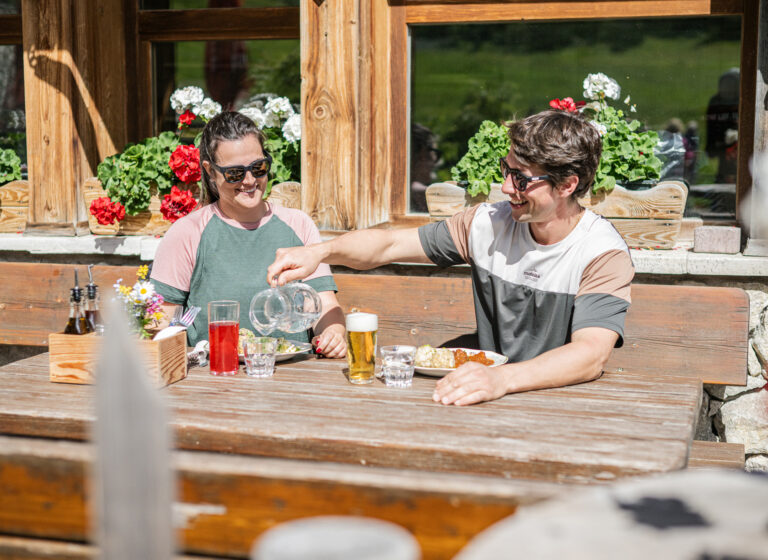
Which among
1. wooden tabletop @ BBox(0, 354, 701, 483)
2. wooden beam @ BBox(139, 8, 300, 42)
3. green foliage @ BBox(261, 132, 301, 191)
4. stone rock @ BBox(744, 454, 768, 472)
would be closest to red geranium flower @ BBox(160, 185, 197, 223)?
green foliage @ BBox(261, 132, 301, 191)

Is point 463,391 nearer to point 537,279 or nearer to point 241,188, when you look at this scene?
point 537,279

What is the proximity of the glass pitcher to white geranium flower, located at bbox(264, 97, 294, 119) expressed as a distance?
1.98 metres

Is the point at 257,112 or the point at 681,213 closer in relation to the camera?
the point at 681,213

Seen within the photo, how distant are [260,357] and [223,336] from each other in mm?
125

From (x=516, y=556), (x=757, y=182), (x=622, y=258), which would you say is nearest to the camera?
(x=516, y=556)

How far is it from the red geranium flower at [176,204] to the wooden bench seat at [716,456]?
2488mm

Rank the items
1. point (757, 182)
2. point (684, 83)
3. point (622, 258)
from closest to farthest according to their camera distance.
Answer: point (622, 258) → point (757, 182) → point (684, 83)

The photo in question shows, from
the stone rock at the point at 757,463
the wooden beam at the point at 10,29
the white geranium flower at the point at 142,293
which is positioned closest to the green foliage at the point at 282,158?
the wooden beam at the point at 10,29

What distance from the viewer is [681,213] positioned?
3699 mm

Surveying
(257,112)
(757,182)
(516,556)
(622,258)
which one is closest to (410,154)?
(257,112)

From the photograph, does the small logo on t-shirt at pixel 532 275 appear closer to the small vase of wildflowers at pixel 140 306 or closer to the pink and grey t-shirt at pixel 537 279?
the pink and grey t-shirt at pixel 537 279

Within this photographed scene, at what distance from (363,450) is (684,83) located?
296 centimetres

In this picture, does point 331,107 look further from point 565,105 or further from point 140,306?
point 140,306

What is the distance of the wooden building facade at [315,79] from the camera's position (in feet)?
12.8
